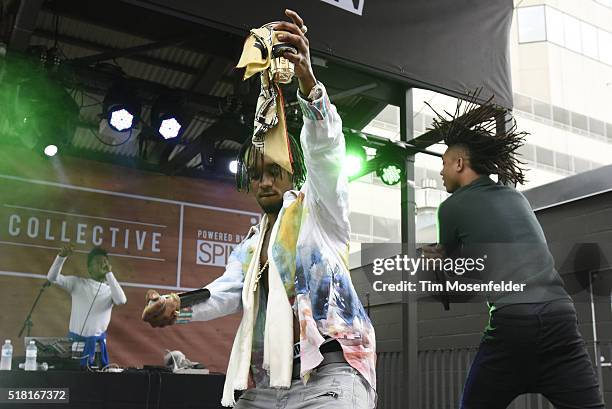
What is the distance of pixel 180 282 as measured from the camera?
28.4 ft

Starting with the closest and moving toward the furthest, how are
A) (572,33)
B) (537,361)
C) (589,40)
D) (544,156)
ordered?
(537,361), (572,33), (544,156), (589,40)

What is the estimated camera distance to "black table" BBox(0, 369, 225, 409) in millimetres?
5109

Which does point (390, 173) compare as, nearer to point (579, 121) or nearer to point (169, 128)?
point (169, 128)

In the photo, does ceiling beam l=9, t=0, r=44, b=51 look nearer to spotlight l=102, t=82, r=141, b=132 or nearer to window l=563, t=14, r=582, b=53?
spotlight l=102, t=82, r=141, b=132

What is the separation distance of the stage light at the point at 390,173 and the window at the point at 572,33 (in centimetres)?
3024

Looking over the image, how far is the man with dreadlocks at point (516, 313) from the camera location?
3018 millimetres

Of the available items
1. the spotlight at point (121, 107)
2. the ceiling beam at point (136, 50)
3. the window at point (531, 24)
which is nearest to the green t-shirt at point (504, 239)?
the ceiling beam at point (136, 50)

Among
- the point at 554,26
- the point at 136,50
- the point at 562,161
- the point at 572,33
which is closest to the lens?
the point at 136,50

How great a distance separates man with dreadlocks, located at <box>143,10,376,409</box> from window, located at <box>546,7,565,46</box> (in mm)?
35335

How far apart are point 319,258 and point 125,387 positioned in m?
3.79

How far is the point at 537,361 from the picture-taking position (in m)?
3.04

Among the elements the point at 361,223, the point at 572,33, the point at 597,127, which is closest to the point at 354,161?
the point at 361,223

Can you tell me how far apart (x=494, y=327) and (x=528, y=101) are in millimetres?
34059

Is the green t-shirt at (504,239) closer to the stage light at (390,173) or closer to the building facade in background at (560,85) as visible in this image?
the stage light at (390,173)
